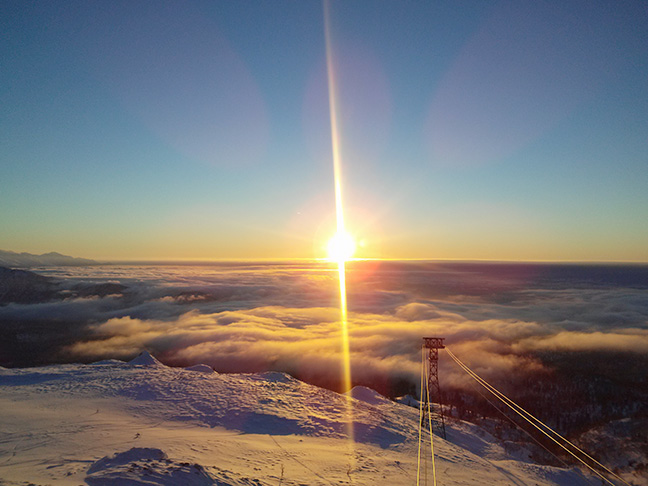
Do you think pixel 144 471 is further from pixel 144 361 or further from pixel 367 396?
pixel 144 361

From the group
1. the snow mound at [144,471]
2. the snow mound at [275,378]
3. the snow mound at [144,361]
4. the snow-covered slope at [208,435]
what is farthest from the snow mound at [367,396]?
the snow mound at [144,471]

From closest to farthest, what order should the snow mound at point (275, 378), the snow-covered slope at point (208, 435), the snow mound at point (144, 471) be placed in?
the snow mound at point (144, 471)
the snow-covered slope at point (208, 435)
the snow mound at point (275, 378)

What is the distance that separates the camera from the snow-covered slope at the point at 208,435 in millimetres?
17031

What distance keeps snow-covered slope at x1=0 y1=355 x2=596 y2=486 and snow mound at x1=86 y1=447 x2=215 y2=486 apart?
0.06 m

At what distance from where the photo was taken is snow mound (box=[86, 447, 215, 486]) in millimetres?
14203

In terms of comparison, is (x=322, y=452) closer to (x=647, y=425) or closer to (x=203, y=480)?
(x=203, y=480)

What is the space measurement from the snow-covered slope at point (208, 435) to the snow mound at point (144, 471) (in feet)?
0.19

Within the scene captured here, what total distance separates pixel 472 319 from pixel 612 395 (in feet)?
164

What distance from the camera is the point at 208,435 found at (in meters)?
25.1

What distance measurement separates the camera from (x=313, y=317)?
12225 cm

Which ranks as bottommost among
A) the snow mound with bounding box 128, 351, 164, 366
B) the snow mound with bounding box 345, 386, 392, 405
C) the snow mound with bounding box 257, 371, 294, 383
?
the snow mound with bounding box 345, 386, 392, 405

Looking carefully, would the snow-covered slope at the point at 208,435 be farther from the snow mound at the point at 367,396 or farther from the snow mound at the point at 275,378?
the snow mound at the point at 367,396

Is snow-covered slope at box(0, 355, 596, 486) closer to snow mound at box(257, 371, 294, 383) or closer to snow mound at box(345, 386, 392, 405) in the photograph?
snow mound at box(257, 371, 294, 383)

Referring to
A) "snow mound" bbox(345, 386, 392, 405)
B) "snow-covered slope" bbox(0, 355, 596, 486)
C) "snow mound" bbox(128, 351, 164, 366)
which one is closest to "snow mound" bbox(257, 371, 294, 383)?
"snow-covered slope" bbox(0, 355, 596, 486)
